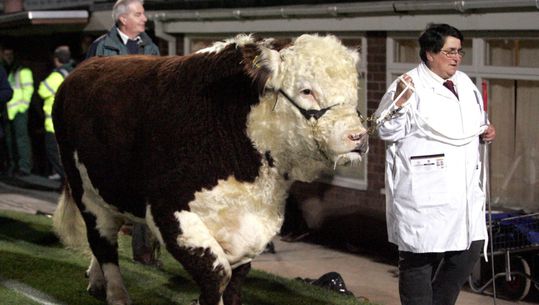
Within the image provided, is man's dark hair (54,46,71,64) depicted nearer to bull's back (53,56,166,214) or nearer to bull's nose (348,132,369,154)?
bull's back (53,56,166,214)

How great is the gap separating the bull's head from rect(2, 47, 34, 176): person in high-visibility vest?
13.6 meters

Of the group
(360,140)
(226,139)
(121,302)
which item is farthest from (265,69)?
(121,302)

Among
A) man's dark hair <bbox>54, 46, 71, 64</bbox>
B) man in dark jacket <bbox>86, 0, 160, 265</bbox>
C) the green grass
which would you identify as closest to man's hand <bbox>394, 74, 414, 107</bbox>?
the green grass

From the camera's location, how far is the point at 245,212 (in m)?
6.49

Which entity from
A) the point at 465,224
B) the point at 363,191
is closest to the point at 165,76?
the point at 465,224

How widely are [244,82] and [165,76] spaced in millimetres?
619

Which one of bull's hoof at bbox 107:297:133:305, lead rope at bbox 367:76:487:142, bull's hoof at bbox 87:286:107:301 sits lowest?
bull's hoof at bbox 87:286:107:301

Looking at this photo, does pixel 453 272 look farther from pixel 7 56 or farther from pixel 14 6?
pixel 14 6

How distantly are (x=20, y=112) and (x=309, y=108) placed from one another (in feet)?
46.6

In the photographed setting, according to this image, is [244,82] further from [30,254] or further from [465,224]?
[30,254]

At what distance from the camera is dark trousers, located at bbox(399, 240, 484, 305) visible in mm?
6859

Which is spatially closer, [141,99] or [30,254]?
[141,99]

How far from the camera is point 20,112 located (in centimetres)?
1955

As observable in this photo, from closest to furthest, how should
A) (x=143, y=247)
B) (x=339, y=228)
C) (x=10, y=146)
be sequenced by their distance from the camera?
(x=143, y=247) → (x=339, y=228) → (x=10, y=146)
